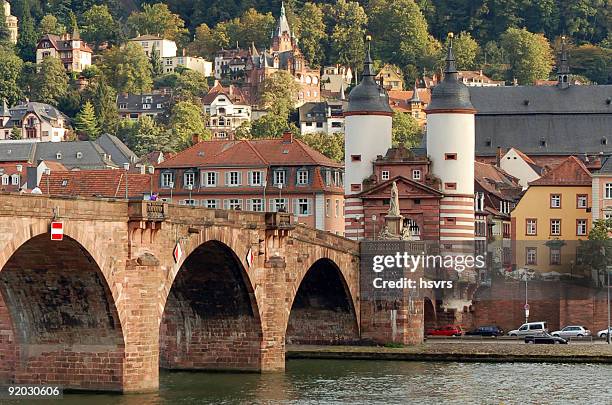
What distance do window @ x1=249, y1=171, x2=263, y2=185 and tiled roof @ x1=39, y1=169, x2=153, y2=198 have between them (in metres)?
6.92

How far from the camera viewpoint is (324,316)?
111750mm

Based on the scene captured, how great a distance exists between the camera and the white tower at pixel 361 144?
5281 inches

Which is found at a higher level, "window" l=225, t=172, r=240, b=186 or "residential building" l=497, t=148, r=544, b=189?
"residential building" l=497, t=148, r=544, b=189

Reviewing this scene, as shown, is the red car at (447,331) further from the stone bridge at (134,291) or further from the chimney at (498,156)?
the chimney at (498,156)

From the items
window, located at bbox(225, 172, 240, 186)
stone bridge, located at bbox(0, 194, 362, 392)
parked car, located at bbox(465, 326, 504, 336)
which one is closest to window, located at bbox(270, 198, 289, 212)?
window, located at bbox(225, 172, 240, 186)

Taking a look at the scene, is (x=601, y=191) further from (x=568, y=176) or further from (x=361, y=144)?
(x=361, y=144)

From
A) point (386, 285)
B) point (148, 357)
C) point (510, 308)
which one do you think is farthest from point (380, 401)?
point (510, 308)

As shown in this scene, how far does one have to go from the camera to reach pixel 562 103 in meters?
177

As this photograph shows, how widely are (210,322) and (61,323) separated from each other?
1628cm

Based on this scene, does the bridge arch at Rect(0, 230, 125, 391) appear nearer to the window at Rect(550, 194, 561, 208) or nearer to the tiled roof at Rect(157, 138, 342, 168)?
the tiled roof at Rect(157, 138, 342, 168)

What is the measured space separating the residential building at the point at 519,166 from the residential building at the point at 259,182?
27894 mm

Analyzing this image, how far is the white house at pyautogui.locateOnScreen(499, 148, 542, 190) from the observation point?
170 meters

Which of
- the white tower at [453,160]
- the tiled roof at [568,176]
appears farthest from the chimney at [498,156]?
the white tower at [453,160]

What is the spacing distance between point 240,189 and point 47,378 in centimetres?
6688
